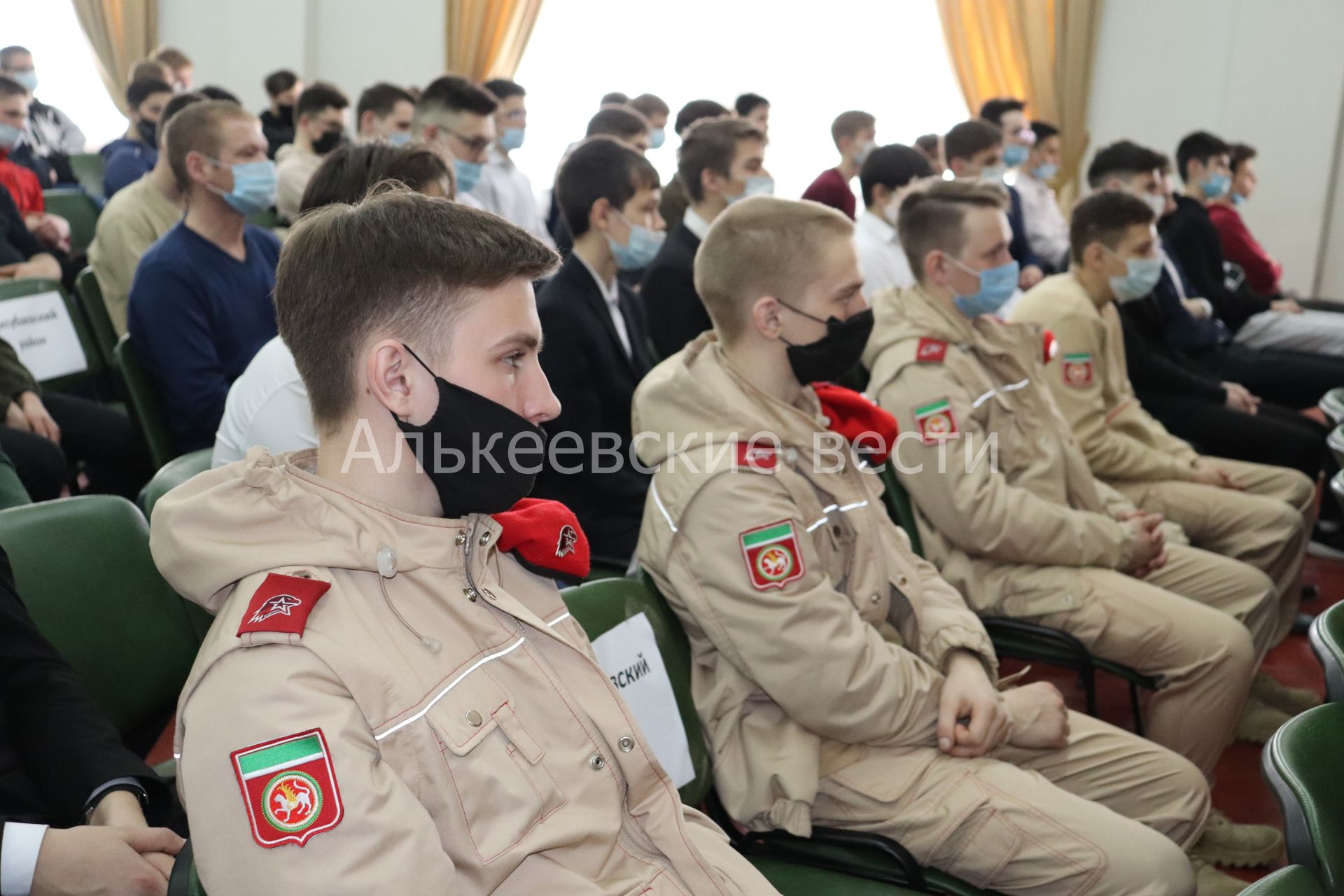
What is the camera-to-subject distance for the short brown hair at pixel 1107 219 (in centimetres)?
360

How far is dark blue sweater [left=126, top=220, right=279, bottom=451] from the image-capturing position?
2.92 metres

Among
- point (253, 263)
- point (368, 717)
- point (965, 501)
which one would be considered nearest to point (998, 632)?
point (965, 501)

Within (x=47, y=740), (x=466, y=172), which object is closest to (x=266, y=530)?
(x=47, y=740)

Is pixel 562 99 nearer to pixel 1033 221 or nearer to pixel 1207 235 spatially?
pixel 1033 221

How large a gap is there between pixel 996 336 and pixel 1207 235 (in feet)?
10.3

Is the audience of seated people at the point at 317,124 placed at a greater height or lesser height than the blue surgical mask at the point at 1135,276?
greater

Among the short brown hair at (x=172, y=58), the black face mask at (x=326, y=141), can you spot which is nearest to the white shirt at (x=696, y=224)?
the black face mask at (x=326, y=141)

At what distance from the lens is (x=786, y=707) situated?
1750 mm

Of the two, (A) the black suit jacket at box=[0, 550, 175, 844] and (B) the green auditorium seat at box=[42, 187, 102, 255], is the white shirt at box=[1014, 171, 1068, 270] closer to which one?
(B) the green auditorium seat at box=[42, 187, 102, 255]

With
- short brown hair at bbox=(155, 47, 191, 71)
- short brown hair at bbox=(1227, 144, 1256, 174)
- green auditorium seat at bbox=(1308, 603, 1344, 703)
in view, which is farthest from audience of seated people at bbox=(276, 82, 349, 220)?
short brown hair at bbox=(1227, 144, 1256, 174)

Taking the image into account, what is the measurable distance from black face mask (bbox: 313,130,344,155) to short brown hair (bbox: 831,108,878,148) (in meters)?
2.71

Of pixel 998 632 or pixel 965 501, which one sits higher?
pixel 965 501

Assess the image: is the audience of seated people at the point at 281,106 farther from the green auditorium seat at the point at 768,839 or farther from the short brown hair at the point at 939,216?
the green auditorium seat at the point at 768,839

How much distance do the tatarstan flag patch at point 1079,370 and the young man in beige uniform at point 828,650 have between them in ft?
4.99
